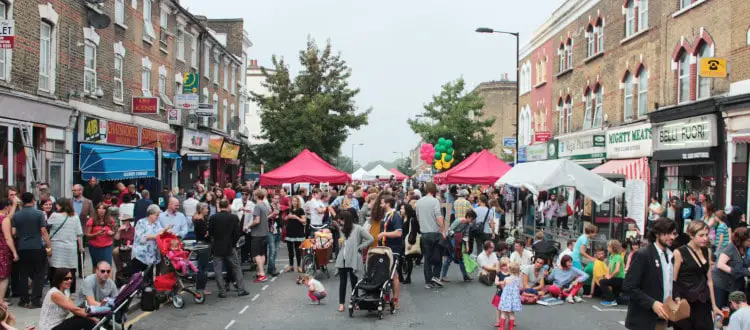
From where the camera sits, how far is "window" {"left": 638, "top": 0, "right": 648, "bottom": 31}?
24.4 m

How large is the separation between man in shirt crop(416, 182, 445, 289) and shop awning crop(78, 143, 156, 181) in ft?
35.6

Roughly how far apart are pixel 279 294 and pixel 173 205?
247 centimetres

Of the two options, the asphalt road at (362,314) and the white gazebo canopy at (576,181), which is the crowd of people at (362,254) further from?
the white gazebo canopy at (576,181)

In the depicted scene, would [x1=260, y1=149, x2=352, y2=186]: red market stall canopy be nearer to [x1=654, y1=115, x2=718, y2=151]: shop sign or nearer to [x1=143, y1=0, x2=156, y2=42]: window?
[x1=143, y1=0, x2=156, y2=42]: window

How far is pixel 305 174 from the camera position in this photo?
2166 centimetres

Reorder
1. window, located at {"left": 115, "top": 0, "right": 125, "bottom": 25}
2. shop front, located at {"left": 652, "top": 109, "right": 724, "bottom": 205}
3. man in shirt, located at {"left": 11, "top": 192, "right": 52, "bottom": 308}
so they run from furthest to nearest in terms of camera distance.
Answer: window, located at {"left": 115, "top": 0, "right": 125, "bottom": 25}
shop front, located at {"left": 652, "top": 109, "right": 724, "bottom": 205}
man in shirt, located at {"left": 11, "top": 192, "right": 52, "bottom": 308}

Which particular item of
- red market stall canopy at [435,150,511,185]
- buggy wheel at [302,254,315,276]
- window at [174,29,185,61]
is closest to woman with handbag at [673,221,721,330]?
buggy wheel at [302,254,315,276]

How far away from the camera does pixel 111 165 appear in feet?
68.1

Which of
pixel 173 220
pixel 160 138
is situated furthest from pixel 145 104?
pixel 173 220

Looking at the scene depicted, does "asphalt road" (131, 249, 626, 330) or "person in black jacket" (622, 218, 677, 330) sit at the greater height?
"person in black jacket" (622, 218, 677, 330)

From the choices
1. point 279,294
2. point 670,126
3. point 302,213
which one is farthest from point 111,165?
point 670,126

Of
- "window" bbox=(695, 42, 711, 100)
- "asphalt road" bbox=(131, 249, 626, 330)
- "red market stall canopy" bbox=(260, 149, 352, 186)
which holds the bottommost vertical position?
"asphalt road" bbox=(131, 249, 626, 330)

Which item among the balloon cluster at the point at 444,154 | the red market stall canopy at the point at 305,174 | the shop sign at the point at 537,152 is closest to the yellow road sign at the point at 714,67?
the red market stall canopy at the point at 305,174

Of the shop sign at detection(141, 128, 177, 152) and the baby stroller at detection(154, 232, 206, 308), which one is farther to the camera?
the shop sign at detection(141, 128, 177, 152)
